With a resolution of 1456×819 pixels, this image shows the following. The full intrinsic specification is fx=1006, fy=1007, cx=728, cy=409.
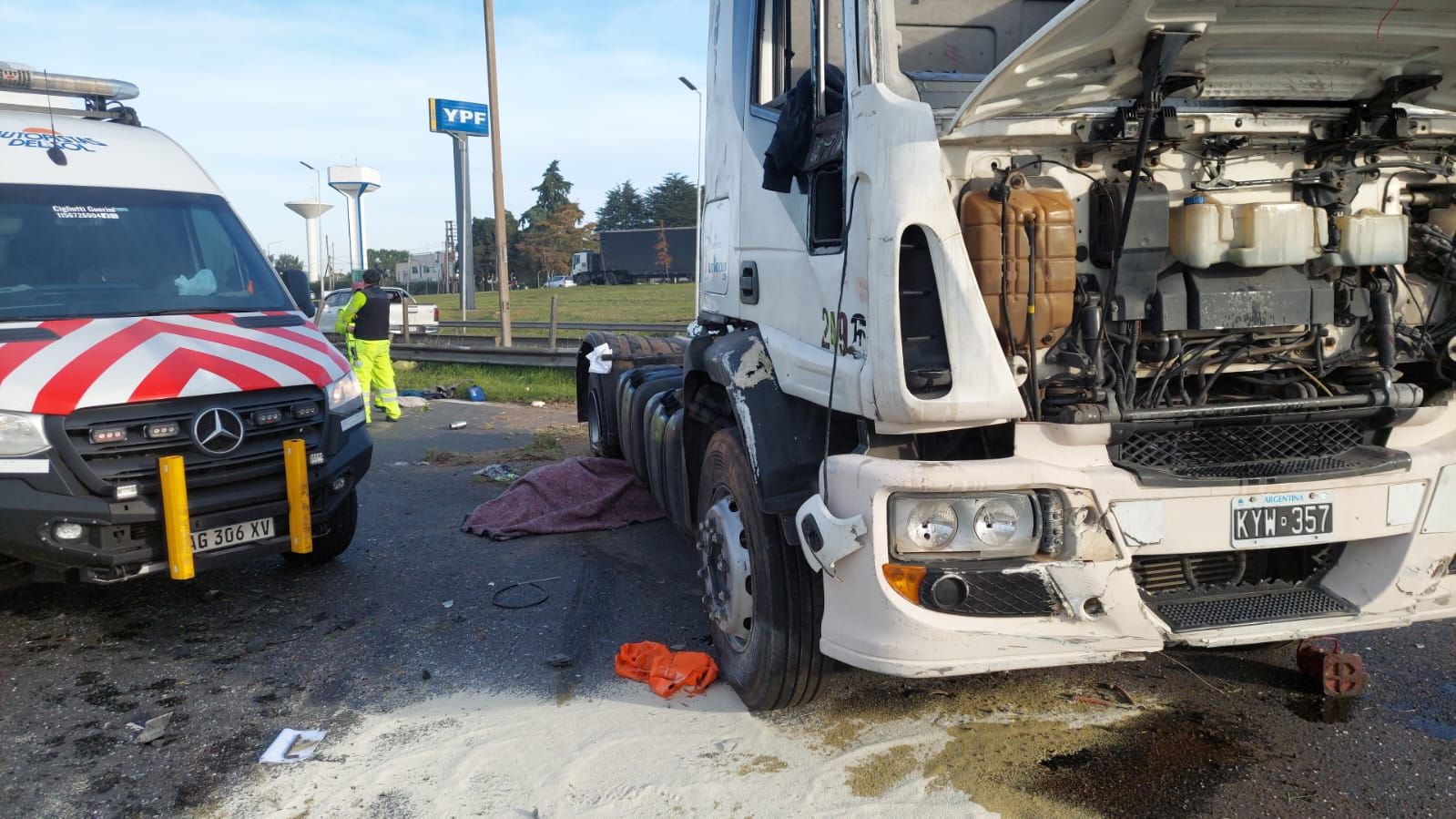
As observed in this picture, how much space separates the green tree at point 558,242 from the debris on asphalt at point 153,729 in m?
70.4

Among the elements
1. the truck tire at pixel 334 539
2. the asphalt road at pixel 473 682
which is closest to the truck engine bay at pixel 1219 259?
the asphalt road at pixel 473 682

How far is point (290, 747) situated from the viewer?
144 inches

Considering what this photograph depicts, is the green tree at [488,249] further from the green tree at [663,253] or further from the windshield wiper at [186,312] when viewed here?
the windshield wiper at [186,312]

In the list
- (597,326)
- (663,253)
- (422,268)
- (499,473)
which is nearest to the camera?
(499,473)

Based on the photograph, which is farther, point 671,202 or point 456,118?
point 671,202

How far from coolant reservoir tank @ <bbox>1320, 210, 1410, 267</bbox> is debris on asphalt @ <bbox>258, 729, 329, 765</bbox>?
375 cm

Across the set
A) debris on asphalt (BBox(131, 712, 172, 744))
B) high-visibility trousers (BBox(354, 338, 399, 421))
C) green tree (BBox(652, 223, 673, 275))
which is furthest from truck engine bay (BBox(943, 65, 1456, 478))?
green tree (BBox(652, 223, 673, 275))

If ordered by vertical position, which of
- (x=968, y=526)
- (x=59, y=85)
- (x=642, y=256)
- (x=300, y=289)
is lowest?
(x=968, y=526)

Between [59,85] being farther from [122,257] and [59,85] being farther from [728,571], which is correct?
[728,571]

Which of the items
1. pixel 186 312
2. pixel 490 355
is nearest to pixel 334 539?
pixel 186 312

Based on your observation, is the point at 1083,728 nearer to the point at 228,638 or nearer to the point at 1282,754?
the point at 1282,754

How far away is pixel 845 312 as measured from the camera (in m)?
3.09

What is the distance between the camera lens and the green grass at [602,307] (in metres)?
30.1

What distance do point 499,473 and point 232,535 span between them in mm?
3779
